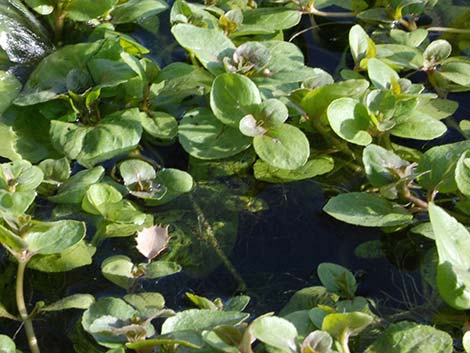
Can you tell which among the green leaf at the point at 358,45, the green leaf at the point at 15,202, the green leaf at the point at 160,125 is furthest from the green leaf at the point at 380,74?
the green leaf at the point at 15,202

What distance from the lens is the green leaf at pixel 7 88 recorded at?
2.27 metres

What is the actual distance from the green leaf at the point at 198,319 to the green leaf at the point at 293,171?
1.85 ft

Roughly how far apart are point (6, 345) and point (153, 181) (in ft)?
1.94

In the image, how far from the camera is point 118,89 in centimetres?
228

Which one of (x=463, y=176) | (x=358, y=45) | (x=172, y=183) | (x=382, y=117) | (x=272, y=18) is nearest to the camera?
(x=463, y=176)

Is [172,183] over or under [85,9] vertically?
under

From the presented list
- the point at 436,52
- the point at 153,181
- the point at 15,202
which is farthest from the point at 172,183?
the point at 436,52

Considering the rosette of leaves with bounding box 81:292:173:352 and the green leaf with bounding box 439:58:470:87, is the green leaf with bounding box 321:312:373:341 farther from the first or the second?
the green leaf with bounding box 439:58:470:87

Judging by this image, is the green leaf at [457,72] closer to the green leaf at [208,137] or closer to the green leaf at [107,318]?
the green leaf at [208,137]

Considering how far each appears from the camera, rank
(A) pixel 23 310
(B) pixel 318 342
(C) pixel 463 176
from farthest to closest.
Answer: (C) pixel 463 176, (A) pixel 23 310, (B) pixel 318 342

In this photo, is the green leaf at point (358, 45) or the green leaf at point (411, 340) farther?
the green leaf at point (358, 45)

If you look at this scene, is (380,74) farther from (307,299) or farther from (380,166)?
(307,299)

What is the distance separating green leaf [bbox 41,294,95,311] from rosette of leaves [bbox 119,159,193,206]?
12.8 inches

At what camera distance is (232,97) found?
6.94 feet
